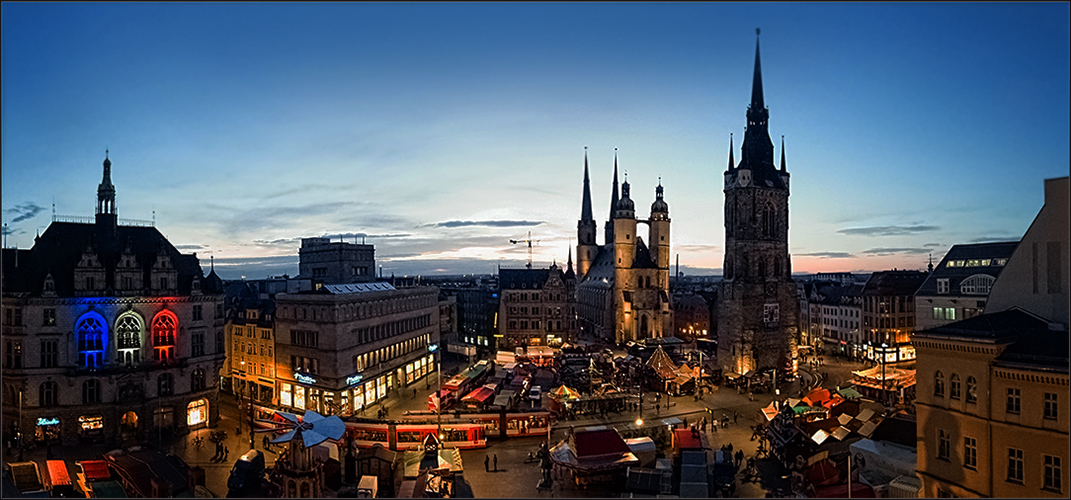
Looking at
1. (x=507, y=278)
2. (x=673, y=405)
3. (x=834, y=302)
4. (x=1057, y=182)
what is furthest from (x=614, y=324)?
(x=1057, y=182)

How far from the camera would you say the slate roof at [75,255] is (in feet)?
130

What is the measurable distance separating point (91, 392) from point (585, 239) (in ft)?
313

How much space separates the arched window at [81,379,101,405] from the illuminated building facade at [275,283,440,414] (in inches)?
506

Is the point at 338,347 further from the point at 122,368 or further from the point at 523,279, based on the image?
the point at 523,279

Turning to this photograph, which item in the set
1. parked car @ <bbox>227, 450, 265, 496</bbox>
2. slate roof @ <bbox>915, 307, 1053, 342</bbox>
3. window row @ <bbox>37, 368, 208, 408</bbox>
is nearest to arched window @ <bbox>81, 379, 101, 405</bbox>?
window row @ <bbox>37, 368, 208, 408</bbox>

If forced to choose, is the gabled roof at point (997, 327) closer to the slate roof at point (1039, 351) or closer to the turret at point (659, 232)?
the slate roof at point (1039, 351)

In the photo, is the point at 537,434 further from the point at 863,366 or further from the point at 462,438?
the point at 863,366

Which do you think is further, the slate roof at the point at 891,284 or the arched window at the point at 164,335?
the slate roof at the point at 891,284

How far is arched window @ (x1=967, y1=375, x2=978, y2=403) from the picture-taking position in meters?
22.5

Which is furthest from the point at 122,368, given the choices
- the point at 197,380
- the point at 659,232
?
the point at 659,232

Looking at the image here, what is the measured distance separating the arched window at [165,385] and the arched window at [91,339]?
3783mm

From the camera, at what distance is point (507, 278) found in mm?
89500

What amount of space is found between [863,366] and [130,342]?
73849mm

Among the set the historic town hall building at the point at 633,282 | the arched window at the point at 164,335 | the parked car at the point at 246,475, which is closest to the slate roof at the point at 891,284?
the historic town hall building at the point at 633,282
